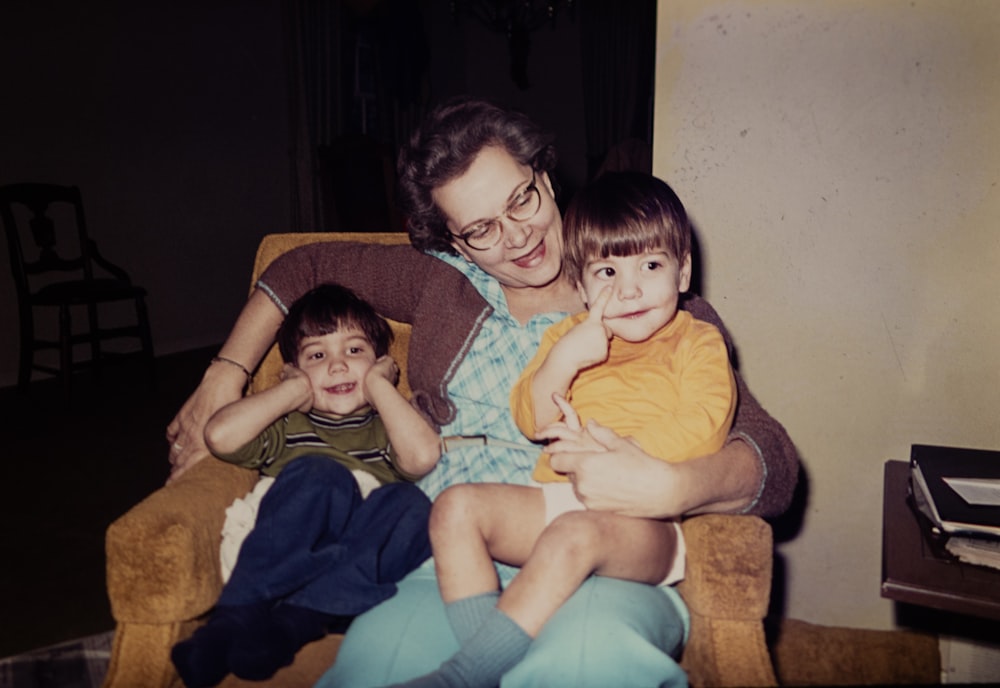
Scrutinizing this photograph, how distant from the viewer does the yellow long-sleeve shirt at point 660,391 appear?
113cm

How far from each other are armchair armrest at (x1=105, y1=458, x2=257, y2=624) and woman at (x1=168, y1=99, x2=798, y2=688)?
26cm

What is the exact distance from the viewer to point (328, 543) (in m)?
1.24

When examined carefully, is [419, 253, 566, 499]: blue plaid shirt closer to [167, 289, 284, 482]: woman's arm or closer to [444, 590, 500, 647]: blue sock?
[444, 590, 500, 647]: blue sock

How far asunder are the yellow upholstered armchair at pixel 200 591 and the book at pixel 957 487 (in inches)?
14.8

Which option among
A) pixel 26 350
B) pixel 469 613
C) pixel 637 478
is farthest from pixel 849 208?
pixel 26 350

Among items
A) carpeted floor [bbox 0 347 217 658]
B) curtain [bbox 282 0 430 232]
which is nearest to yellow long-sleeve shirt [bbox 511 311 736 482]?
carpeted floor [bbox 0 347 217 658]

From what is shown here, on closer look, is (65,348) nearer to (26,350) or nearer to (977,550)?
(26,350)

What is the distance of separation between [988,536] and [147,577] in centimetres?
133

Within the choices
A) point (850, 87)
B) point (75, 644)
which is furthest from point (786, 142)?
point (75, 644)

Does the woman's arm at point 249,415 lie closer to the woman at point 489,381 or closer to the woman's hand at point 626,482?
the woman at point 489,381

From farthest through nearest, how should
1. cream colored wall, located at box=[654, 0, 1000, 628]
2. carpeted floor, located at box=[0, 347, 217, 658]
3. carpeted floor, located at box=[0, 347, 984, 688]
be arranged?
carpeted floor, located at box=[0, 347, 217, 658] < carpeted floor, located at box=[0, 347, 984, 688] < cream colored wall, located at box=[654, 0, 1000, 628]

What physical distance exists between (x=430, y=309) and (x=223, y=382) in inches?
17.2

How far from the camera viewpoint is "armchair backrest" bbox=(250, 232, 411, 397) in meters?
1.63

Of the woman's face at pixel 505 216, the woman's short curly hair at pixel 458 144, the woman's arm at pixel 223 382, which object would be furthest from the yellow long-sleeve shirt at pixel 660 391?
the woman's arm at pixel 223 382
